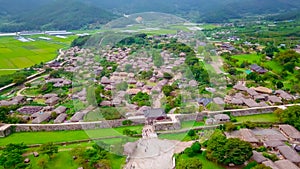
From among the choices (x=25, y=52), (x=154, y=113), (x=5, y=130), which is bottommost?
(x=5, y=130)

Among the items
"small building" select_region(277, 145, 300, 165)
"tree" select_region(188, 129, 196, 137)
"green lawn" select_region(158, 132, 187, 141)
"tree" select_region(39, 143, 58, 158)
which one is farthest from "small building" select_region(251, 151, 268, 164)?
"tree" select_region(39, 143, 58, 158)

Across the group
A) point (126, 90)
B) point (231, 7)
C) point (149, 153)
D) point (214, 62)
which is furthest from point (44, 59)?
point (231, 7)

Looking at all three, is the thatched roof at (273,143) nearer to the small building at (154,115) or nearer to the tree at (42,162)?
the small building at (154,115)

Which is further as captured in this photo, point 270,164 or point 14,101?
point 14,101

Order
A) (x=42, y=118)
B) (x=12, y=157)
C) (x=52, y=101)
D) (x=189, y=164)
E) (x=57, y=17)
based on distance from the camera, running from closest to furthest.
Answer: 1. (x=189, y=164)
2. (x=12, y=157)
3. (x=42, y=118)
4. (x=52, y=101)
5. (x=57, y=17)

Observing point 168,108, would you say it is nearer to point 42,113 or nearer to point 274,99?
point 274,99

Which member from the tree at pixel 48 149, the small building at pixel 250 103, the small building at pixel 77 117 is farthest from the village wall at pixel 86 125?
the small building at pixel 250 103

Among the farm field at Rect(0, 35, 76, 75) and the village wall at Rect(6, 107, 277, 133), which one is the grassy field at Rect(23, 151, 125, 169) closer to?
the village wall at Rect(6, 107, 277, 133)

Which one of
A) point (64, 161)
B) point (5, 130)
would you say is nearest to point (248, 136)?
point (64, 161)
